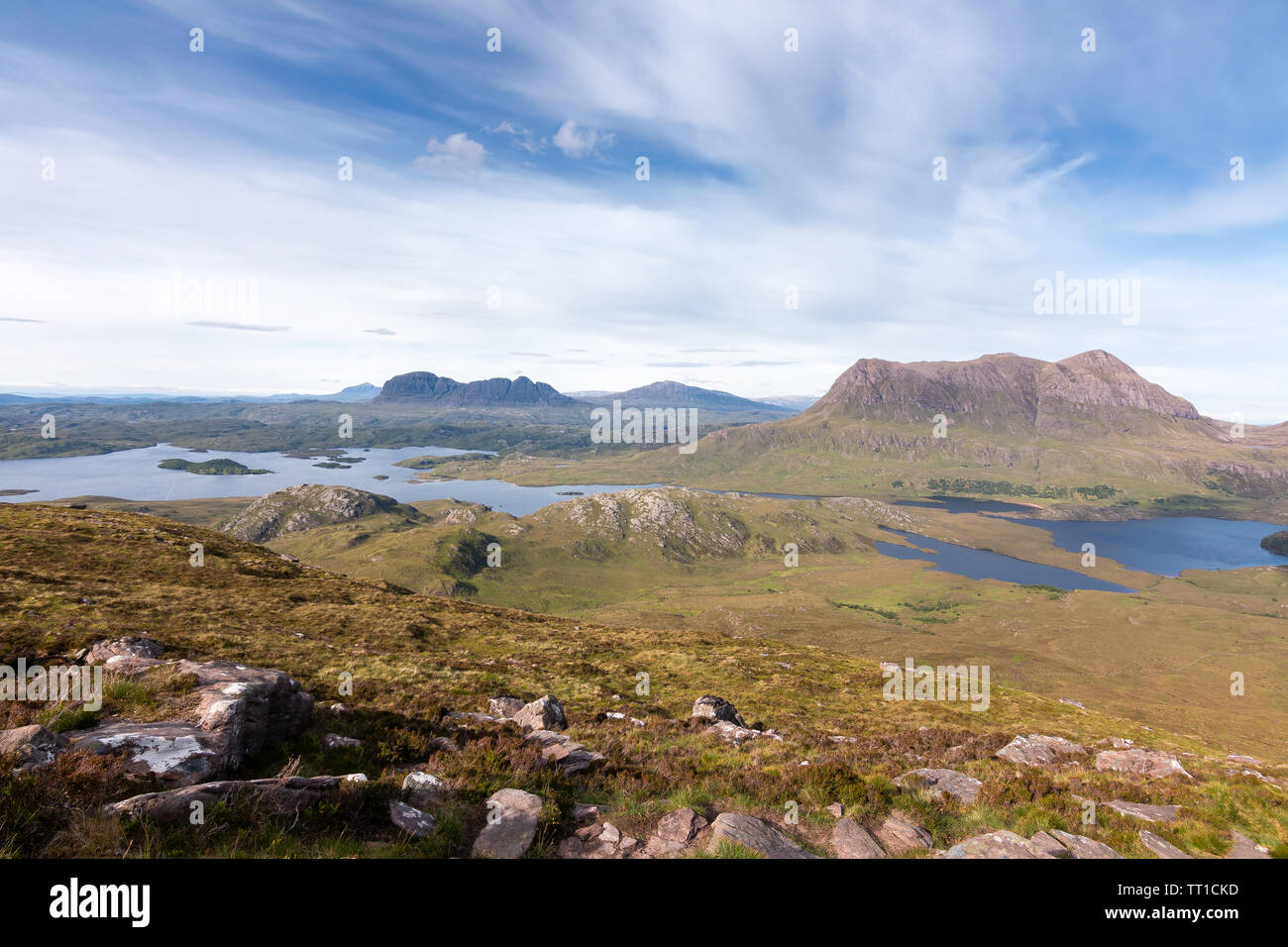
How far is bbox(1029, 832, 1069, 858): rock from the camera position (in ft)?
37.7

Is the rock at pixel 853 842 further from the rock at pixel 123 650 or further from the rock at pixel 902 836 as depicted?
the rock at pixel 123 650

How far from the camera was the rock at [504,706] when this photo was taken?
21.8 m

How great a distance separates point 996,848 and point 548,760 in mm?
12025

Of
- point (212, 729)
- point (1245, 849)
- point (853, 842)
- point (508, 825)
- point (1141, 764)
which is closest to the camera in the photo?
point (508, 825)

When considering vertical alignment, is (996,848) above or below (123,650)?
below

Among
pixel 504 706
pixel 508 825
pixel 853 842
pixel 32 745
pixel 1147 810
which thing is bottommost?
pixel 504 706

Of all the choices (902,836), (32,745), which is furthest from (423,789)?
(902,836)

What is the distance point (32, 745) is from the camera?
9125 millimetres

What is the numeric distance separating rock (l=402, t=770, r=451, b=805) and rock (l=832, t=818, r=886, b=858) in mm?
9433

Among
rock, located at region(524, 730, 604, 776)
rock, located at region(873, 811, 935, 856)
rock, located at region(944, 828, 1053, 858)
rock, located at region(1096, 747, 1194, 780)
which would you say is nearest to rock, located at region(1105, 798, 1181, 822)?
rock, located at region(944, 828, 1053, 858)

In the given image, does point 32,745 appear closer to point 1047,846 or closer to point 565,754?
point 565,754

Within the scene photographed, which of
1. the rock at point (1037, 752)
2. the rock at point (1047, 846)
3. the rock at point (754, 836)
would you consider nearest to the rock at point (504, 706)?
the rock at point (754, 836)
